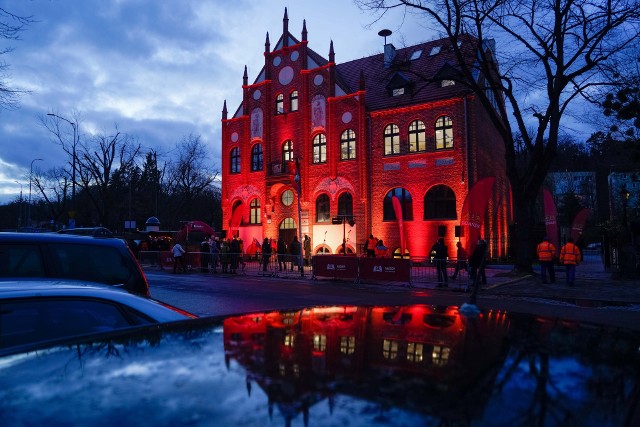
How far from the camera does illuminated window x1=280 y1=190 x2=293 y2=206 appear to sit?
1226 inches

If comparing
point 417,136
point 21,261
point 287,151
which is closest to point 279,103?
point 287,151

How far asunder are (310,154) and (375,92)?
6149 millimetres

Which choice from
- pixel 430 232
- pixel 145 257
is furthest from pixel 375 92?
pixel 145 257

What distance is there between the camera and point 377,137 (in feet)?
92.9

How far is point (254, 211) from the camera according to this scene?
3312cm

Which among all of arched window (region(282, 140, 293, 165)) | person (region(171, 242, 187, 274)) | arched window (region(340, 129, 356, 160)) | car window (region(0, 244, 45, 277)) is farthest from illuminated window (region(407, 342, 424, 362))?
arched window (region(282, 140, 293, 165))

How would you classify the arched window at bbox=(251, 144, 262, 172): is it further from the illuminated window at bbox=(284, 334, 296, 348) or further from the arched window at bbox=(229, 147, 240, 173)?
the illuminated window at bbox=(284, 334, 296, 348)

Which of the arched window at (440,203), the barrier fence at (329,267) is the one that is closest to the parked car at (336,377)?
the barrier fence at (329,267)

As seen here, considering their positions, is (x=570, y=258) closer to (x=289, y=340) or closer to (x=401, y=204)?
(x=401, y=204)

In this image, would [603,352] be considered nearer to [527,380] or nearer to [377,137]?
[527,380]

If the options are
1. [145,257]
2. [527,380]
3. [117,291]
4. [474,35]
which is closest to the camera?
[527,380]

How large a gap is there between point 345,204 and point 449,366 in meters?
27.1

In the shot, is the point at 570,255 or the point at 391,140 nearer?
the point at 570,255

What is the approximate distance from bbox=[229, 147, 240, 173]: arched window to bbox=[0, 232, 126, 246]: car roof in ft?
96.0
